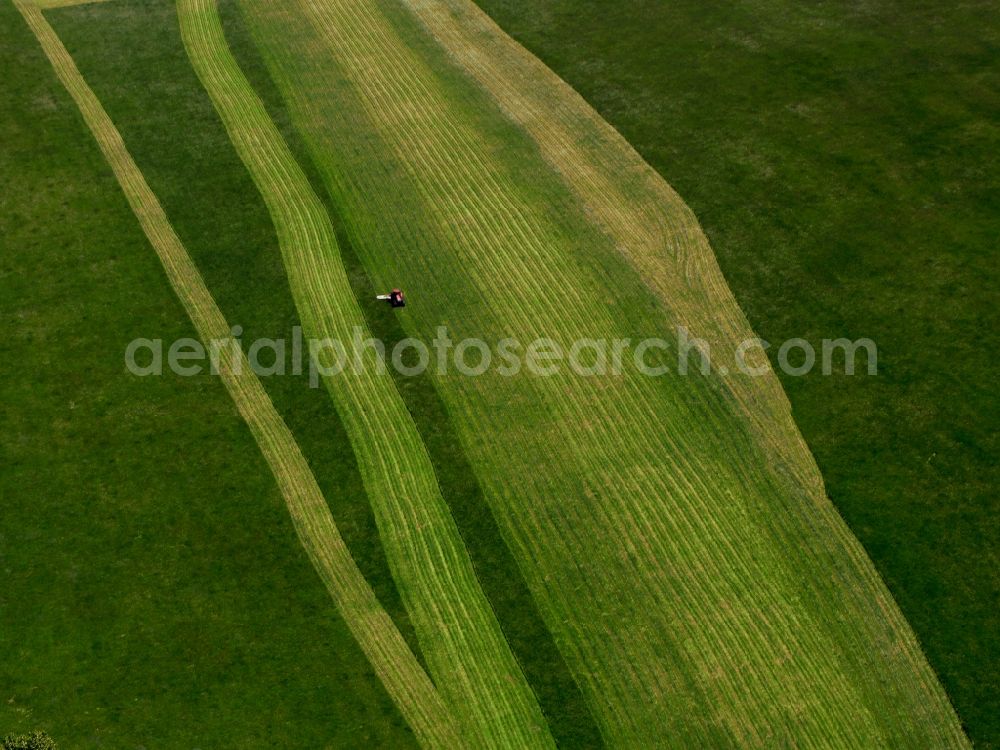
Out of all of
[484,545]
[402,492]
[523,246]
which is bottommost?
[484,545]

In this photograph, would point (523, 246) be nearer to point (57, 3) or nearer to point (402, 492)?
point (402, 492)

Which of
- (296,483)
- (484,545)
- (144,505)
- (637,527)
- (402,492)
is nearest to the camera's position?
(484,545)

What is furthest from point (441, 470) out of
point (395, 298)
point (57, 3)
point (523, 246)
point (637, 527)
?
point (57, 3)

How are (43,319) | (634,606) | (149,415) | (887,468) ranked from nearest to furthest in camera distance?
(634,606)
(887,468)
(149,415)
(43,319)

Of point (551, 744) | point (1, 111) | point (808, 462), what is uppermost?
point (1, 111)

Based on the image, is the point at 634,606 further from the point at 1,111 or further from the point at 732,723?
the point at 1,111

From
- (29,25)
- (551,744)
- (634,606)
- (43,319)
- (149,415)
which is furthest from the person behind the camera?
(29,25)

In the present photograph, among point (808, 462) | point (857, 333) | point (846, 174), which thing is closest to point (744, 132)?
point (846, 174)

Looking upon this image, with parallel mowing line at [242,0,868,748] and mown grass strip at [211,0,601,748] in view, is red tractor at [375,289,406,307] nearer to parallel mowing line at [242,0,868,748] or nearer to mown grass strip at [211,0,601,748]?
mown grass strip at [211,0,601,748]
